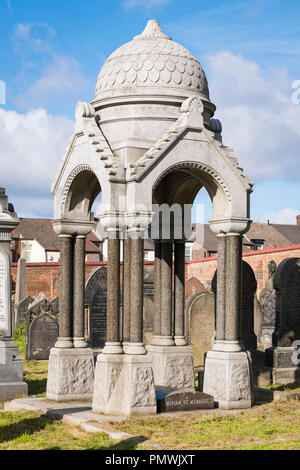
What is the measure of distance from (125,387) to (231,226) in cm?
314

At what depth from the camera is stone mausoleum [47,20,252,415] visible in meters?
10.7

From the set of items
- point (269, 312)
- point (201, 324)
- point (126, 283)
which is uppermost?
point (126, 283)

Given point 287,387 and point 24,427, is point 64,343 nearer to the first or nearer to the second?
point 24,427

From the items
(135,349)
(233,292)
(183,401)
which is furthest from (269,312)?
(135,349)

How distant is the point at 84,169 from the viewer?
11672 millimetres

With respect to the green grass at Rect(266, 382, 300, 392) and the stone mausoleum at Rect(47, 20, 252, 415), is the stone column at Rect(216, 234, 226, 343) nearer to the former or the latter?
the stone mausoleum at Rect(47, 20, 252, 415)

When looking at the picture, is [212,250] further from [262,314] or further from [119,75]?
[119,75]

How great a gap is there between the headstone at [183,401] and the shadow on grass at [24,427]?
1.61m

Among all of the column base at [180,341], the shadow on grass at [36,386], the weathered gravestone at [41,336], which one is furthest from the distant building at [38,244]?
the column base at [180,341]

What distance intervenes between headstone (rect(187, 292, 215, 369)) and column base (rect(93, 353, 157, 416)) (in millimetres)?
7996

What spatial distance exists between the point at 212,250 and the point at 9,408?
4151 cm

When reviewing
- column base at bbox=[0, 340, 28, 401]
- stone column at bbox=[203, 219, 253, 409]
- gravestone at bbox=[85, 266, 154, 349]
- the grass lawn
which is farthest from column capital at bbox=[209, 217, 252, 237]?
gravestone at bbox=[85, 266, 154, 349]

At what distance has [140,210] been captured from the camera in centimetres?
1068

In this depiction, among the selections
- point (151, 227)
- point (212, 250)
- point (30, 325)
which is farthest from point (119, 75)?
point (212, 250)
